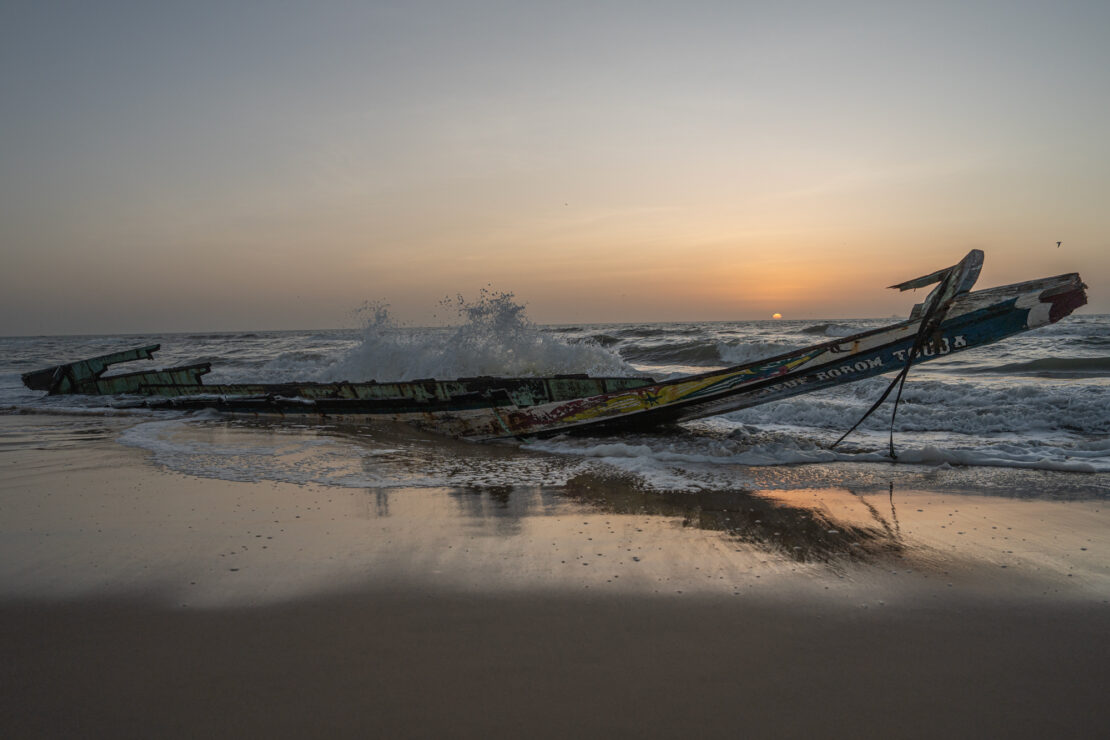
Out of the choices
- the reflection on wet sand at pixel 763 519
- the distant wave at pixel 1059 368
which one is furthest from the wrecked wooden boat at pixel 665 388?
the distant wave at pixel 1059 368

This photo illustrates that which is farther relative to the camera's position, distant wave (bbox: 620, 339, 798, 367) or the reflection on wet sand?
distant wave (bbox: 620, 339, 798, 367)

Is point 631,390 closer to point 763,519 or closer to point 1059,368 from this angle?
point 763,519

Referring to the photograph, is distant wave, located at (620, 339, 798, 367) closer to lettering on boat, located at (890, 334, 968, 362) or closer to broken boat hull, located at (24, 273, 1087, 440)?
broken boat hull, located at (24, 273, 1087, 440)

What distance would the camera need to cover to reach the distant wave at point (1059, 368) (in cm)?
1076

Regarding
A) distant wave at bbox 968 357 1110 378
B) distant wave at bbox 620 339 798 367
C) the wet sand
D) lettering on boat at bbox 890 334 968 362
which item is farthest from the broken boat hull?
distant wave at bbox 620 339 798 367

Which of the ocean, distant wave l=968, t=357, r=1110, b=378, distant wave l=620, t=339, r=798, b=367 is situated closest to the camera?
the ocean

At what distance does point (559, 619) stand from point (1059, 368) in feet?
42.9

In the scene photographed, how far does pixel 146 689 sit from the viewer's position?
1965mm

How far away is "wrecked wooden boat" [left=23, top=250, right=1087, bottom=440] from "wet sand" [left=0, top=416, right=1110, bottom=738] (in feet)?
5.06

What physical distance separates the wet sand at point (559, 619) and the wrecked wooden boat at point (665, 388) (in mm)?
1542

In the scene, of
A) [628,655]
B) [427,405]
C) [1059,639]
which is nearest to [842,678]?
[628,655]

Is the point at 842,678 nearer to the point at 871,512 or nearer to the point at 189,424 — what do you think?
the point at 871,512

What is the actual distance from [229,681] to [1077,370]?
46.3 ft

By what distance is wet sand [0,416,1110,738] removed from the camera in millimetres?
1814
